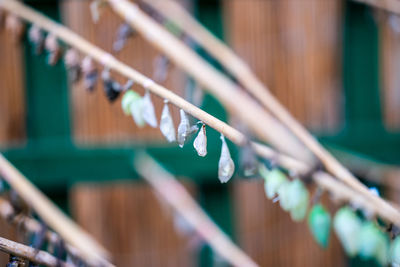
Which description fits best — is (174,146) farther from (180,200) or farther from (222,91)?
(222,91)

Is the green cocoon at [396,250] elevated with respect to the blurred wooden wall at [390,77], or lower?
lower

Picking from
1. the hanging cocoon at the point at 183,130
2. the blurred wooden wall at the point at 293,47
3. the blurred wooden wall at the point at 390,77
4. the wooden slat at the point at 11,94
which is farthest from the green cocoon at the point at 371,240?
the wooden slat at the point at 11,94

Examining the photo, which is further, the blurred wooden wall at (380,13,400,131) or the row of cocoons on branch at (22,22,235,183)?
the blurred wooden wall at (380,13,400,131)

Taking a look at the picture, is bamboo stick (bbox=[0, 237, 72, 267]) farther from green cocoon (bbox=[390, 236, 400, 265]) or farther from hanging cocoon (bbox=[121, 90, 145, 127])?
green cocoon (bbox=[390, 236, 400, 265])

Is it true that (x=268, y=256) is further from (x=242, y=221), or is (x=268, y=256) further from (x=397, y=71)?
(x=397, y=71)

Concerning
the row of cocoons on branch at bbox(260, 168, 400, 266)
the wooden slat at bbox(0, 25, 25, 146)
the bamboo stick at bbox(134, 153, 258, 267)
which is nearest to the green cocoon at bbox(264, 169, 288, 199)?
the row of cocoons on branch at bbox(260, 168, 400, 266)

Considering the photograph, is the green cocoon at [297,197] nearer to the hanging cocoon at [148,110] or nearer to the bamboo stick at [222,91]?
the bamboo stick at [222,91]

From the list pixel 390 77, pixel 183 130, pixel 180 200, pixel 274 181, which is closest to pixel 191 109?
pixel 183 130

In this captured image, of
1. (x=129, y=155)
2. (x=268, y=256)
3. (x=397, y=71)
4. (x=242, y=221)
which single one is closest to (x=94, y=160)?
(x=129, y=155)
